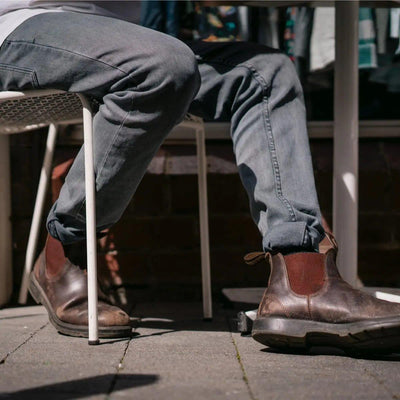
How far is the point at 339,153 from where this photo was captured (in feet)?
6.76

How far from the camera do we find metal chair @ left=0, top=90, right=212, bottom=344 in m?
1.60

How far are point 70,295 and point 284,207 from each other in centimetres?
57

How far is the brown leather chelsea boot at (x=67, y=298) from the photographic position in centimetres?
169

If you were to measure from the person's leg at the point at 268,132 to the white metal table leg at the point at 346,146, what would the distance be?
29cm

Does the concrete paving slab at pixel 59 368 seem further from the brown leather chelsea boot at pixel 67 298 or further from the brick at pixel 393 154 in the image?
the brick at pixel 393 154

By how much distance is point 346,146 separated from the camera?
2053 mm

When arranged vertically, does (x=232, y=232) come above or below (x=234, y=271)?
above

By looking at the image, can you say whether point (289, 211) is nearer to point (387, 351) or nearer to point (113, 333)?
point (387, 351)

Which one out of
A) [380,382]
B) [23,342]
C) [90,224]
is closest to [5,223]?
[23,342]

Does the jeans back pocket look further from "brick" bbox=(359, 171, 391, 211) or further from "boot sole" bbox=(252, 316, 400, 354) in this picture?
"brick" bbox=(359, 171, 391, 211)

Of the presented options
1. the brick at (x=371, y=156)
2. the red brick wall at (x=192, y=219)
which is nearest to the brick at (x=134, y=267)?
the red brick wall at (x=192, y=219)

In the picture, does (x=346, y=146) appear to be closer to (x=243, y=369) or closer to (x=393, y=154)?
(x=393, y=154)

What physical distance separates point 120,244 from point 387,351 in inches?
53.0

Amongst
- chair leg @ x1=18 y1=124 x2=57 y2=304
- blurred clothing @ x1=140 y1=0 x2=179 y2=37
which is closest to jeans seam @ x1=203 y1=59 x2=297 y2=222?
chair leg @ x1=18 y1=124 x2=57 y2=304
